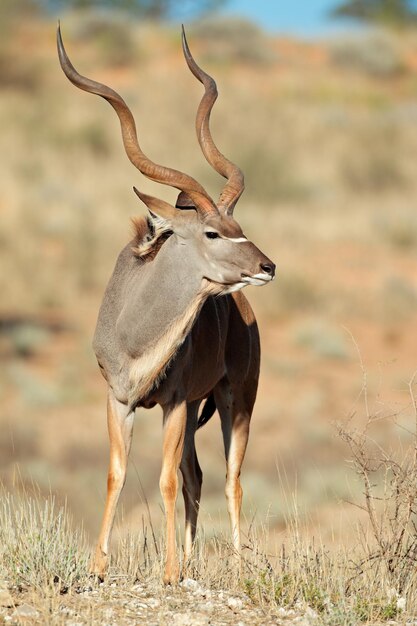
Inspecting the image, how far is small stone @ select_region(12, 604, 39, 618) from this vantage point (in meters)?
5.36

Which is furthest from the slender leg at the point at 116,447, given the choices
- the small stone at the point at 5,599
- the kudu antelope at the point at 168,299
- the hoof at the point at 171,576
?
the small stone at the point at 5,599

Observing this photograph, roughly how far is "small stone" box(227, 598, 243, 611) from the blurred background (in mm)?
1116

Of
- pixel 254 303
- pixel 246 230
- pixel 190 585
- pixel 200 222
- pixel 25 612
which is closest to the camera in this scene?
pixel 25 612

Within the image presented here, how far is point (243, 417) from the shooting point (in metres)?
8.07

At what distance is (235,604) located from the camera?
589 centimetres

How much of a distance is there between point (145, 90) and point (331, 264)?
45.1ft

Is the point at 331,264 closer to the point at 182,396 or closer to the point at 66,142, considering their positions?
the point at 66,142

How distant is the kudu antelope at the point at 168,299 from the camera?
6480 mm

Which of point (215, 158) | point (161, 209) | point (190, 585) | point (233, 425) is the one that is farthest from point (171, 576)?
point (215, 158)

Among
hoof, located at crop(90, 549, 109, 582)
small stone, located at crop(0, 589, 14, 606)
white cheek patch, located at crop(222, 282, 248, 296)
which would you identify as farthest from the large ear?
small stone, located at crop(0, 589, 14, 606)

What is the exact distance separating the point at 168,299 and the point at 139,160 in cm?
79

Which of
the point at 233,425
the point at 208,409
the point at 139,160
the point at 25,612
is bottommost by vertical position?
the point at 25,612

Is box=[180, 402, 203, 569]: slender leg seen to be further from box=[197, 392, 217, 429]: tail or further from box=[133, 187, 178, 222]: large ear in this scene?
box=[133, 187, 178, 222]: large ear

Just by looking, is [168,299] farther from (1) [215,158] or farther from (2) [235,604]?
(2) [235,604]
